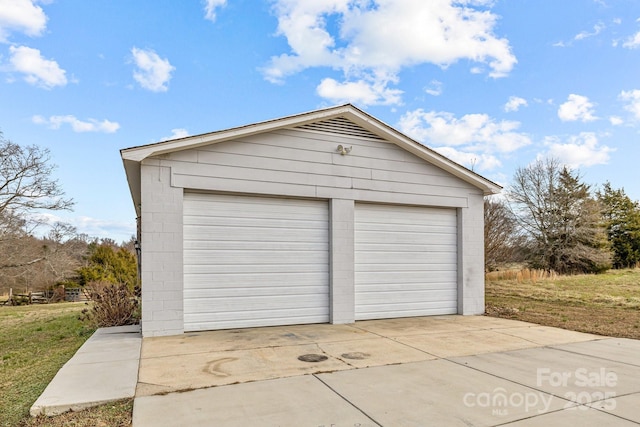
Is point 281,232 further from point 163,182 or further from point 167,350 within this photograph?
point 167,350

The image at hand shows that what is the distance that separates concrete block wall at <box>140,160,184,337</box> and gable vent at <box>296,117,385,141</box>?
2780 millimetres

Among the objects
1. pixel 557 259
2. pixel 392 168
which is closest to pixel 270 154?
pixel 392 168

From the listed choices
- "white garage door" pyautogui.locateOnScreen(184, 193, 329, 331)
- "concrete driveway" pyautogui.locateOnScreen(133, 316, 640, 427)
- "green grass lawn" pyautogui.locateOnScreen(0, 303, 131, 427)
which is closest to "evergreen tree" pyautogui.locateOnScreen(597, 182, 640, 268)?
"concrete driveway" pyautogui.locateOnScreen(133, 316, 640, 427)

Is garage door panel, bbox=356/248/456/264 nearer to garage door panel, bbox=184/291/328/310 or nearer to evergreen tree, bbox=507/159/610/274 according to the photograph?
Answer: garage door panel, bbox=184/291/328/310

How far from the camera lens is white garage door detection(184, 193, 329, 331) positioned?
7004mm

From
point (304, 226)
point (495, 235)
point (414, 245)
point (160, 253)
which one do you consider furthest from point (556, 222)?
point (160, 253)

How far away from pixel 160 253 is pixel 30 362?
2306 millimetres

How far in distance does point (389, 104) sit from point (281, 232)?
332 inches

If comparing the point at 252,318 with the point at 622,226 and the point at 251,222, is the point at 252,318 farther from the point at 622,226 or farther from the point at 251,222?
→ the point at 622,226

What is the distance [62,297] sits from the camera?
24.0 meters

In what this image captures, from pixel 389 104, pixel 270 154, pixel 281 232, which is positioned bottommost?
pixel 281 232

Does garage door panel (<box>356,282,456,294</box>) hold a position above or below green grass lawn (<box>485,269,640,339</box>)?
above

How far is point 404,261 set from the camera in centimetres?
866

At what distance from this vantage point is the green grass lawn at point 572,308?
7596 mm
